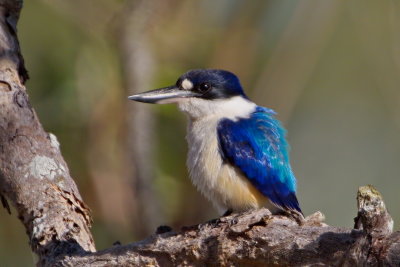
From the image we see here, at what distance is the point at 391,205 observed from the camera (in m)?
8.04

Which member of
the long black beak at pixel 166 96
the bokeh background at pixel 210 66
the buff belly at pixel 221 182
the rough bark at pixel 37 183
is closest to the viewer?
the rough bark at pixel 37 183

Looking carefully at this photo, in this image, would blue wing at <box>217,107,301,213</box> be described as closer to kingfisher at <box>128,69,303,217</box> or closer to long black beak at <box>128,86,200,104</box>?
kingfisher at <box>128,69,303,217</box>

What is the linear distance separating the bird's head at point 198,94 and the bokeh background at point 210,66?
2001mm

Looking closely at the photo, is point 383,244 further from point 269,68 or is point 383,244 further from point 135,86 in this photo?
point 269,68

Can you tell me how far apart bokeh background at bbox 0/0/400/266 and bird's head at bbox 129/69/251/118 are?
6.56ft

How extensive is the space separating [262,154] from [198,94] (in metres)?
0.67

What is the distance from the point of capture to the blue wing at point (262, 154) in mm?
5012

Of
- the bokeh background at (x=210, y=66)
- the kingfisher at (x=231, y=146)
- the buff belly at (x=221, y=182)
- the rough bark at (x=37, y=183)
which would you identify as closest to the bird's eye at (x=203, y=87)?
the kingfisher at (x=231, y=146)

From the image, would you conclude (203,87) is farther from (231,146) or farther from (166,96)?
(231,146)

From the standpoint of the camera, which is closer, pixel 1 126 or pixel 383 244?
pixel 383 244

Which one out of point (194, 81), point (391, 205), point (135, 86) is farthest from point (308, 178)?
point (194, 81)

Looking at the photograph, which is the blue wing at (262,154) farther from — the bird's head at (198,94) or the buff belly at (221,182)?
the bird's head at (198,94)

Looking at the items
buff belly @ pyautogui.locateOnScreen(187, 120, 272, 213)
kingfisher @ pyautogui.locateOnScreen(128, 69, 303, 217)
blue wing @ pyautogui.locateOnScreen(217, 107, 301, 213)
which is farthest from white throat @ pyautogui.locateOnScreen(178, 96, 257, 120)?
buff belly @ pyautogui.locateOnScreen(187, 120, 272, 213)

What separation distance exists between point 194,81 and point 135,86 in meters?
1.69
